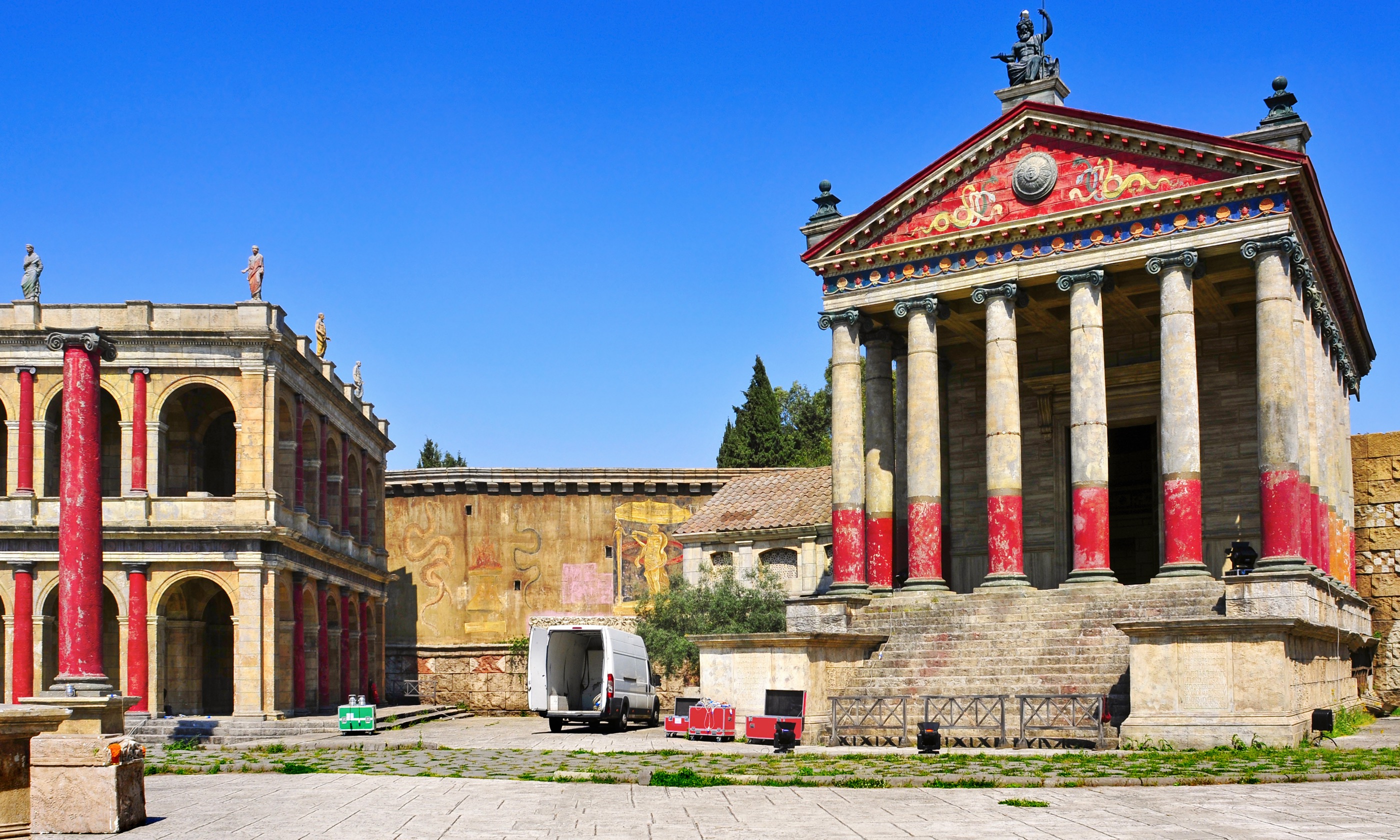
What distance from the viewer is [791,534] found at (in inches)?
1788

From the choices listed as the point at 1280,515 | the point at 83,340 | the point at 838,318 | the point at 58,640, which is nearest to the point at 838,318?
the point at 838,318

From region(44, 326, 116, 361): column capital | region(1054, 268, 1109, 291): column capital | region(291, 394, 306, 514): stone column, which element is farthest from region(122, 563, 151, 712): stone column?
region(1054, 268, 1109, 291): column capital

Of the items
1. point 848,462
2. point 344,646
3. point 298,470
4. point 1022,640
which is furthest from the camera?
point 344,646

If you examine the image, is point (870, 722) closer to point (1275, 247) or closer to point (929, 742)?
point (929, 742)

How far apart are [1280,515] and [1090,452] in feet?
13.0

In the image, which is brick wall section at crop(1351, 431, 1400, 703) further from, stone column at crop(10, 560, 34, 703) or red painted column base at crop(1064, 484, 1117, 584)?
stone column at crop(10, 560, 34, 703)

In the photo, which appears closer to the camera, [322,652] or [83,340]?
[83,340]

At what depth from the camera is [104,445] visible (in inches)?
1681

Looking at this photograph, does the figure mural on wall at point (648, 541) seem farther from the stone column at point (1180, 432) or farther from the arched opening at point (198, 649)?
the stone column at point (1180, 432)

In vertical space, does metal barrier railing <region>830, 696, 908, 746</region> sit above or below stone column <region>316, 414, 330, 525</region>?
below

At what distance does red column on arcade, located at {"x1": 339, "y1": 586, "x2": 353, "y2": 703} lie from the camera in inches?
1879

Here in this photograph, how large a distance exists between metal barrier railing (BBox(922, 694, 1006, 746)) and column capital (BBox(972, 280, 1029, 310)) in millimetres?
9911

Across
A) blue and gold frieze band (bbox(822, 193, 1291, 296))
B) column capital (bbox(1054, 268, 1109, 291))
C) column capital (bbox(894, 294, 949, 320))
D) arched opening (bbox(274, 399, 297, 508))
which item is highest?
blue and gold frieze band (bbox(822, 193, 1291, 296))

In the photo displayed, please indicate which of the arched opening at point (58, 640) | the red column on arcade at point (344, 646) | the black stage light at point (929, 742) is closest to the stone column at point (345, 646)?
the red column on arcade at point (344, 646)
